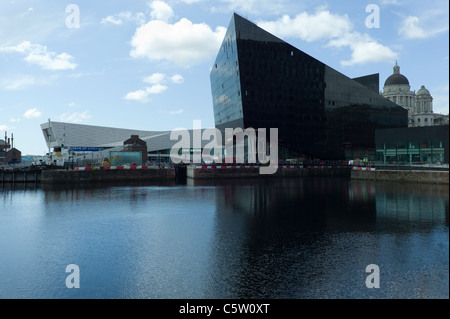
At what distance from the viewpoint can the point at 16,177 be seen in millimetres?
59156

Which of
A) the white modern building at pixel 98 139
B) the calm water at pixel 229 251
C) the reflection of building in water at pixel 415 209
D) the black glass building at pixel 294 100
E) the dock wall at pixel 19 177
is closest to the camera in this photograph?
the calm water at pixel 229 251

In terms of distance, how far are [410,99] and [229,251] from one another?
18382 centimetres

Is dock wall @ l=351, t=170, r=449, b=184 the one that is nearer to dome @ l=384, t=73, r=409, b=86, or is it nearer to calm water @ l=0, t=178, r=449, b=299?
calm water @ l=0, t=178, r=449, b=299

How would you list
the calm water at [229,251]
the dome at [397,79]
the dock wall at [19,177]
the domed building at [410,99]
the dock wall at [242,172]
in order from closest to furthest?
the calm water at [229,251], the dock wall at [19,177], the dock wall at [242,172], the domed building at [410,99], the dome at [397,79]

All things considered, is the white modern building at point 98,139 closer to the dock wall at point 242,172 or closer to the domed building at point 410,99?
the dock wall at point 242,172

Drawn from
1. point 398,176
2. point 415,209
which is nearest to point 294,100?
point 398,176

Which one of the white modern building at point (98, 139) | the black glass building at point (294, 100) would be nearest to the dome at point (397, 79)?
the black glass building at point (294, 100)

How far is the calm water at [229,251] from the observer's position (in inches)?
427

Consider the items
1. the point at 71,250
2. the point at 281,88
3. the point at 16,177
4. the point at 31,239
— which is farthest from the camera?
the point at 281,88

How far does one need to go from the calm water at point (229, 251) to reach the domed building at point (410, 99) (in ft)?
534

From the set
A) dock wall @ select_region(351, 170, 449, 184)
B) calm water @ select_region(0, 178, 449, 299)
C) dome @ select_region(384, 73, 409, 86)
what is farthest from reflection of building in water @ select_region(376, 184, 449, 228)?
dome @ select_region(384, 73, 409, 86)

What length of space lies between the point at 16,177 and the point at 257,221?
54.1 meters

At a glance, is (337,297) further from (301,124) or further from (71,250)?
(301,124)
